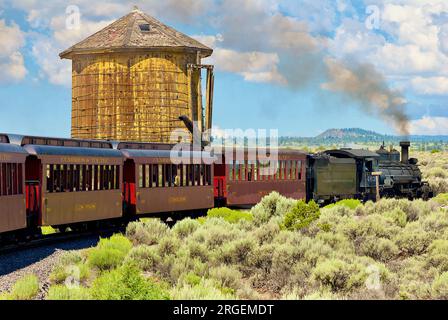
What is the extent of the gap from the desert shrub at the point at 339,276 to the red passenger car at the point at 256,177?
55.0ft

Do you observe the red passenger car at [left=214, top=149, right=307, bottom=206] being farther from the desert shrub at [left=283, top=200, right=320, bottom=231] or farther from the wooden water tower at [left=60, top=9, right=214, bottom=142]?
the wooden water tower at [left=60, top=9, right=214, bottom=142]

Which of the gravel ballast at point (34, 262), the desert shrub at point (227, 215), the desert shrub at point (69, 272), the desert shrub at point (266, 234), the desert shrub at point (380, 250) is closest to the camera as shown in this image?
the desert shrub at point (69, 272)

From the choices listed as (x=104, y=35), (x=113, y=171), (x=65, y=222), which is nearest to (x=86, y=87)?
(x=104, y=35)

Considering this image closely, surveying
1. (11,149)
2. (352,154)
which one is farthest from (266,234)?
(352,154)

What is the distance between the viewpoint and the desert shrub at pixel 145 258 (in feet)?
54.1

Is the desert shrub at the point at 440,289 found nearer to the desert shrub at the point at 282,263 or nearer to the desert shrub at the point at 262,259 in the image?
the desert shrub at the point at 282,263

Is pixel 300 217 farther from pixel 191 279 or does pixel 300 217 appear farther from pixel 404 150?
pixel 404 150

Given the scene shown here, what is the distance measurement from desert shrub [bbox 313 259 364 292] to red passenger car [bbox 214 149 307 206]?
55.0 ft

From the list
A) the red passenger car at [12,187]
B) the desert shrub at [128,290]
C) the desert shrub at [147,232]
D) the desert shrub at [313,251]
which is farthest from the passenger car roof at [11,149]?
the desert shrub at [313,251]

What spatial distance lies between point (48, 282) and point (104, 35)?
121ft

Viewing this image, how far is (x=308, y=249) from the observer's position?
1741 cm

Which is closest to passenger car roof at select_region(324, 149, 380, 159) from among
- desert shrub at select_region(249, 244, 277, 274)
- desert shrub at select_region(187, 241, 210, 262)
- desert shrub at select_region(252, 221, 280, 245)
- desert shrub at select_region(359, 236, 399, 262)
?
desert shrub at select_region(252, 221, 280, 245)

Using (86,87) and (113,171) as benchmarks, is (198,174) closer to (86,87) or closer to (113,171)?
(113,171)

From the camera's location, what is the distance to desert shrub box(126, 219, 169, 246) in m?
21.2
